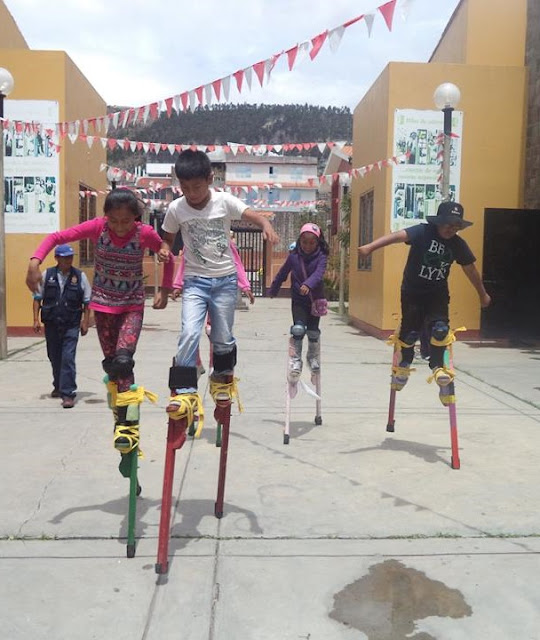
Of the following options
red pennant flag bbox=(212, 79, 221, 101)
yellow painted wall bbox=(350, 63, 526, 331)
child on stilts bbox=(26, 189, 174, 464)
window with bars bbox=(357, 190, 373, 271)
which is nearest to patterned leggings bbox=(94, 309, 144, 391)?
child on stilts bbox=(26, 189, 174, 464)

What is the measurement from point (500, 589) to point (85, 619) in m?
1.74

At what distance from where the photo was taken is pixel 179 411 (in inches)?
128

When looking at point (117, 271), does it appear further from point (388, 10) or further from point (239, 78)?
point (239, 78)

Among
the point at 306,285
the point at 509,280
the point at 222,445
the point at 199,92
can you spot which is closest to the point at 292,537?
the point at 222,445

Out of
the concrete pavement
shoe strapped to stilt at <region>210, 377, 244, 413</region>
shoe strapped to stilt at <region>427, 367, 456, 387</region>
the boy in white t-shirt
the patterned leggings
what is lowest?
the concrete pavement

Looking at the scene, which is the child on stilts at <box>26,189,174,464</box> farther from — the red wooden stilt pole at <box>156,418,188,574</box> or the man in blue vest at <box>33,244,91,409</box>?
the man in blue vest at <box>33,244,91,409</box>

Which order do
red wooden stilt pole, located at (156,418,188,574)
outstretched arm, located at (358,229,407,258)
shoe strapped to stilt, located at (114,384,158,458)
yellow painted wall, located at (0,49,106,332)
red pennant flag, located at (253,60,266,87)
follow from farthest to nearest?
yellow painted wall, located at (0,49,106,332) → red pennant flag, located at (253,60,266,87) → outstretched arm, located at (358,229,407,258) → shoe strapped to stilt, located at (114,384,158,458) → red wooden stilt pole, located at (156,418,188,574)

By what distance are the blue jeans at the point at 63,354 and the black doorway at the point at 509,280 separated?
798 cm

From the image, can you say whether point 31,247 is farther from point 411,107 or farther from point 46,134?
point 411,107

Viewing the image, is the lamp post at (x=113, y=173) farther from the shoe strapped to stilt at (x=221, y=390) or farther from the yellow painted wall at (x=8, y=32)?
the shoe strapped to stilt at (x=221, y=390)

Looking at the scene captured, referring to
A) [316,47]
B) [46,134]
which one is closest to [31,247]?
[46,134]

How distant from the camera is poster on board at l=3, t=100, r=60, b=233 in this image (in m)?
12.3

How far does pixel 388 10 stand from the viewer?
5.35 meters

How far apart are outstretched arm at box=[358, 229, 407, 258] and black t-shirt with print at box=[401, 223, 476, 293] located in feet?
0.23
